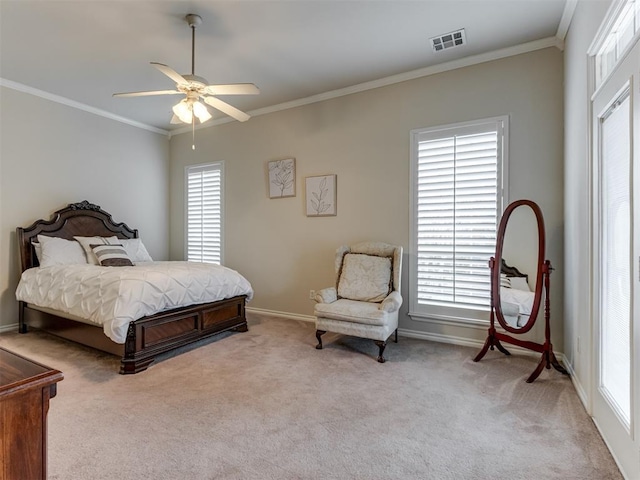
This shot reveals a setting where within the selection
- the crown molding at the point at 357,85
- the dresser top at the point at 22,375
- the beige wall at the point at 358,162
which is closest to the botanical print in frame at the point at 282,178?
the beige wall at the point at 358,162

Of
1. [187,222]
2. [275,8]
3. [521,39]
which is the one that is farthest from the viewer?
[187,222]

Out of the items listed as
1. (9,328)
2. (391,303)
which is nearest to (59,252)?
(9,328)

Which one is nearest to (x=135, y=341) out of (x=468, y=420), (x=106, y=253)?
(x=106, y=253)

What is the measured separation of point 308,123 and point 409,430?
12.3 ft

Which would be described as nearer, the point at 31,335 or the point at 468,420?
the point at 468,420

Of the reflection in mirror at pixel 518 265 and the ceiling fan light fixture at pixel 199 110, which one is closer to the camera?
the ceiling fan light fixture at pixel 199 110

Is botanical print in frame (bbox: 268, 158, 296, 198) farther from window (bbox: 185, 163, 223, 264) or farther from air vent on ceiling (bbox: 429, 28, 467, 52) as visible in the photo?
air vent on ceiling (bbox: 429, 28, 467, 52)

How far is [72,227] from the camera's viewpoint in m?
4.56

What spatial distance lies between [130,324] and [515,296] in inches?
132

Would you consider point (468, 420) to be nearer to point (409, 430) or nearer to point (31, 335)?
point (409, 430)

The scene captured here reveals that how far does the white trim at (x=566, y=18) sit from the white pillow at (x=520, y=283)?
2173 millimetres

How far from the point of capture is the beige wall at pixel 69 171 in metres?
4.11

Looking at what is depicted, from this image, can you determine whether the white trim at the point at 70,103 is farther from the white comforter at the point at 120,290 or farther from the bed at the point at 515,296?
the bed at the point at 515,296

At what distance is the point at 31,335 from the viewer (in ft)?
13.0
